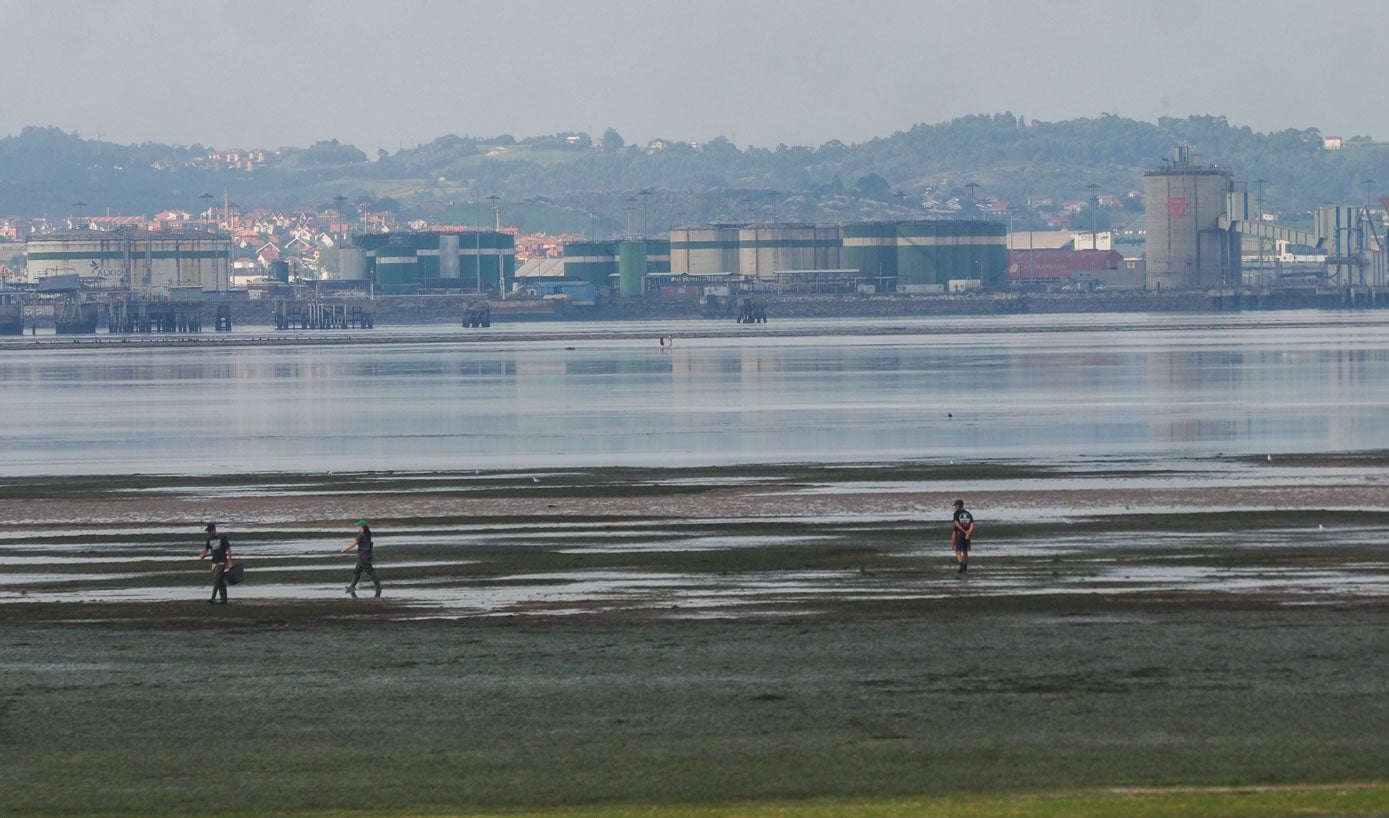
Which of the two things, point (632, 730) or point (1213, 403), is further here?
point (1213, 403)

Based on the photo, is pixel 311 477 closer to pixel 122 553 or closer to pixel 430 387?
pixel 122 553

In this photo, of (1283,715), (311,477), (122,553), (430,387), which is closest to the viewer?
(1283,715)

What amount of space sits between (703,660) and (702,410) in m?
70.3

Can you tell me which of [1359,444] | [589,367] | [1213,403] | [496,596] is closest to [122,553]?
[496,596]

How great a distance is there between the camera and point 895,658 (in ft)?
96.6

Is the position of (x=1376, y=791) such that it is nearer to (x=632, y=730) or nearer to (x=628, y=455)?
(x=632, y=730)

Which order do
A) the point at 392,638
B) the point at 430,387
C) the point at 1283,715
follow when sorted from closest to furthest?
1. the point at 1283,715
2. the point at 392,638
3. the point at 430,387

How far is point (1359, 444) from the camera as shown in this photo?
230 feet

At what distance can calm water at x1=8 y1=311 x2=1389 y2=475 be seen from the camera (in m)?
73.7

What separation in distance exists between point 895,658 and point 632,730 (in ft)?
17.4

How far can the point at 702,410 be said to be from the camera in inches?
3937

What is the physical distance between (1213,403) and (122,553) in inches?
2453

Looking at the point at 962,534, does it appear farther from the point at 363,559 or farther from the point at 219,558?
the point at 219,558

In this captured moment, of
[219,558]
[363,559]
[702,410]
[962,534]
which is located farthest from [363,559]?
[702,410]
